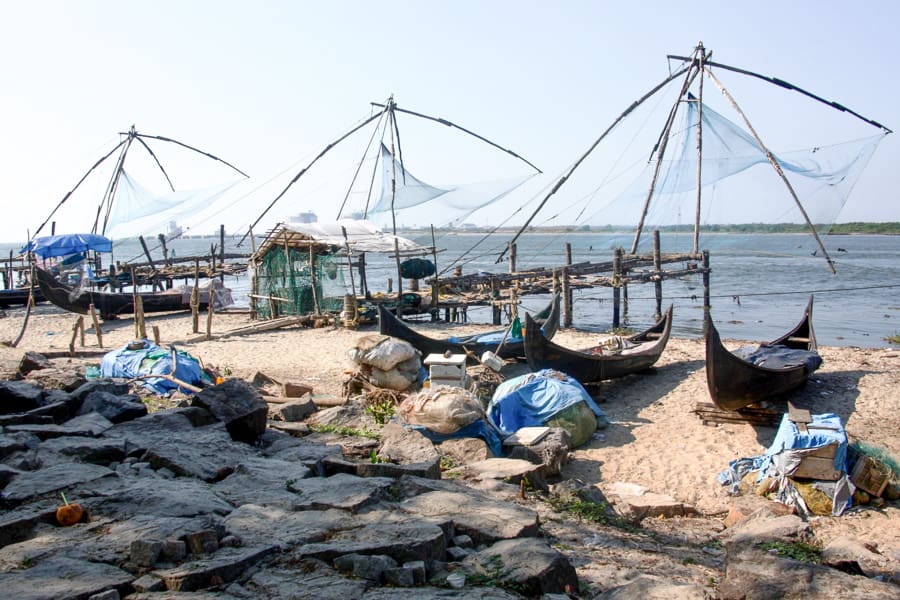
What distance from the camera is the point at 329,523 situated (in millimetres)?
3535

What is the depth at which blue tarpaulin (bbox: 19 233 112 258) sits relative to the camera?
1903 cm

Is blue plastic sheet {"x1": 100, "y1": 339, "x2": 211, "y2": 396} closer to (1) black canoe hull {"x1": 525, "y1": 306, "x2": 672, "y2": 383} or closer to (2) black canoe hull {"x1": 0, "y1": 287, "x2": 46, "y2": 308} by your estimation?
(1) black canoe hull {"x1": 525, "y1": 306, "x2": 672, "y2": 383}

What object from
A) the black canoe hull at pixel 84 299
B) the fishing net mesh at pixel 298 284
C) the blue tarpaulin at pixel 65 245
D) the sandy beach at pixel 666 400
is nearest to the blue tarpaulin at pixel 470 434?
the sandy beach at pixel 666 400

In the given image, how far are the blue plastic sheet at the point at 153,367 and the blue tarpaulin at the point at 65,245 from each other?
11.8 m

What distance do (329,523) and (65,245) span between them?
1835cm

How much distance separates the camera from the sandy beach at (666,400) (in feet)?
20.2

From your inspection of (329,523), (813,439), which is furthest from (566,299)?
(329,523)

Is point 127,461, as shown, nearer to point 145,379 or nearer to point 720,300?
point 145,379

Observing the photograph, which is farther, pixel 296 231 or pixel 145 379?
pixel 296 231

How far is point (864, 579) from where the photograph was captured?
313 cm

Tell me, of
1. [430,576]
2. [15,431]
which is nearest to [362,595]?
[430,576]

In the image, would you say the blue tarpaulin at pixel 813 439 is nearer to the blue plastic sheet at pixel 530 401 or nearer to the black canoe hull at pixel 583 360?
the blue plastic sheet at pixel 530 401

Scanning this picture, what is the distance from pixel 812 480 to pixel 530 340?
391cm

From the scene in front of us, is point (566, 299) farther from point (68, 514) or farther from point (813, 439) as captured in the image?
point (68, 514)
